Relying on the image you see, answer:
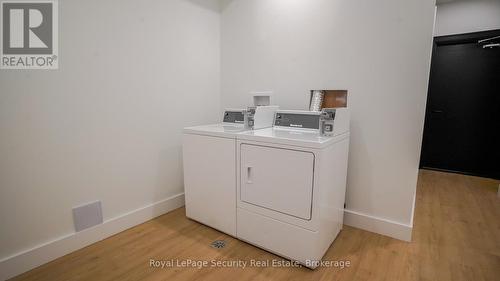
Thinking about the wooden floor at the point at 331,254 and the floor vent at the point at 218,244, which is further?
the floor vent at the point at 218,244

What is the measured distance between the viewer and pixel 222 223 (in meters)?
2.10

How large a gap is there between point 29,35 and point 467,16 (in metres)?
5.22

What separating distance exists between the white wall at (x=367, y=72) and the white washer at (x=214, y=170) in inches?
24.3

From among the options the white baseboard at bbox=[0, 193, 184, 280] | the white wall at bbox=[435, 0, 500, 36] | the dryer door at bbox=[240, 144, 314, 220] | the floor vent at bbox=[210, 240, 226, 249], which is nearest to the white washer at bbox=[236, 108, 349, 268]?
the dryer door at bbox=[240, 144, 314, 220]

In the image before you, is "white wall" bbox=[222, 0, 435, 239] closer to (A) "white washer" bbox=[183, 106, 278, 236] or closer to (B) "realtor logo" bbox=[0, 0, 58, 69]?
(A) "white washer" bbox=[183, 106, 278, 236]

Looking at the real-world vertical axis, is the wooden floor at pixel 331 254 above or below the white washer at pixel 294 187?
below

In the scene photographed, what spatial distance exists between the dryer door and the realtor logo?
154 centimetres

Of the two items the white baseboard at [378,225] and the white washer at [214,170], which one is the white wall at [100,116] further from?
the white baseboard at [378,225]

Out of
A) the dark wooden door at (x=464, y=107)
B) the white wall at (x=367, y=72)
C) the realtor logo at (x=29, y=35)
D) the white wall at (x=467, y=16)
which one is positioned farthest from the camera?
the dark wooden door at (x=464, y=107)

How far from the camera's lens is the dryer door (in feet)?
5.24

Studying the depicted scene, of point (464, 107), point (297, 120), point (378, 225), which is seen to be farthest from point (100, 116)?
point (464, 107)

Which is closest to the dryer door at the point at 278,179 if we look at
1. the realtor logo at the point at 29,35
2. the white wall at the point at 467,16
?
the realtor logo at the point at 29,35

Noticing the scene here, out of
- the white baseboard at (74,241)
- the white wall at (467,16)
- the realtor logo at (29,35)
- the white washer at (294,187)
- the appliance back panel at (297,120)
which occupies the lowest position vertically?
the white baseboard at (74,241)

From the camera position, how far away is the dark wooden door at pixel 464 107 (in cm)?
349
